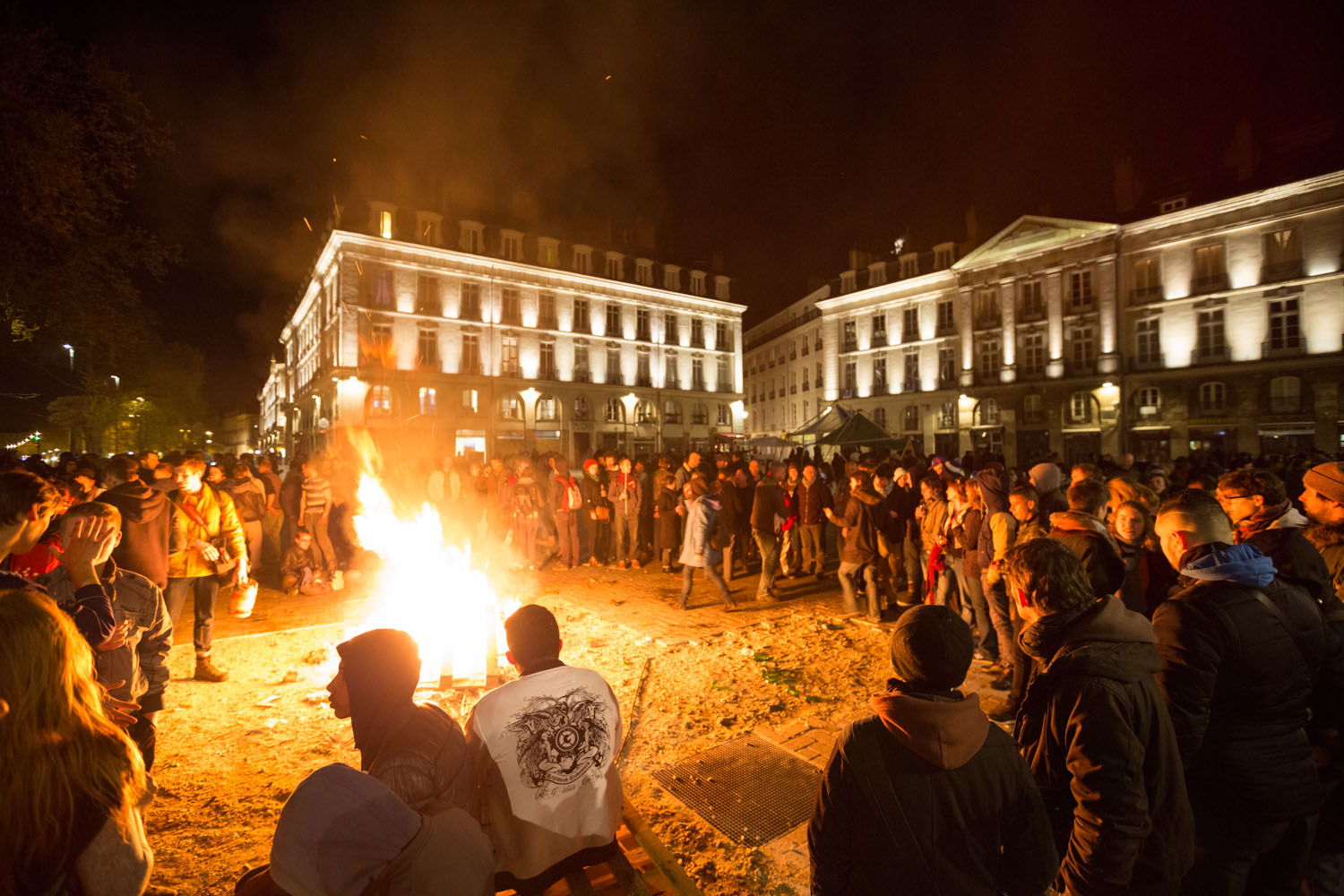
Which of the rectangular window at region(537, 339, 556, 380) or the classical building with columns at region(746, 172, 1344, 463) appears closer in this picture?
the classical building with columns at region(746, 172, 1344, 463)

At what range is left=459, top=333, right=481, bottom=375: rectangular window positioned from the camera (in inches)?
1549

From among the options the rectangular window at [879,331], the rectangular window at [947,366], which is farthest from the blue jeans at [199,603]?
the rectangular window at [879,331]

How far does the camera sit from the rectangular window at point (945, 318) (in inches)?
1668

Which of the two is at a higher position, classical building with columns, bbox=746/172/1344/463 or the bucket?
classical building with columns, bbox=746/172/1344/463

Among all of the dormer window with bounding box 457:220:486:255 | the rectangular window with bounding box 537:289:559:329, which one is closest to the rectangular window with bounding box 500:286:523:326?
the rectangular window with bounding box 537:289:559:329

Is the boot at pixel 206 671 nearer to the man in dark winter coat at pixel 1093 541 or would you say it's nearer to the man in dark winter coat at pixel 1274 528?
the man in dark winter coat at pixel 1093 541

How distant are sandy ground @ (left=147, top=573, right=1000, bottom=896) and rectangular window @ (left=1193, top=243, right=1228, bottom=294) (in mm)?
36498

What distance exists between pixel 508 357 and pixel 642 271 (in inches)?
528

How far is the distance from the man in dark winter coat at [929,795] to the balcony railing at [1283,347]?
130ft

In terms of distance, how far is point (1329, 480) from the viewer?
3332 mm

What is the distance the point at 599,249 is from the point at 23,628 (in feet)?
153

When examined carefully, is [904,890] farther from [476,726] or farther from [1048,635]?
[476,726]

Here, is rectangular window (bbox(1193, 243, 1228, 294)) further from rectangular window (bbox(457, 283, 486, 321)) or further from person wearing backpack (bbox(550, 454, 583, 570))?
rectangular window (bbox(457, 283, 486, 321))

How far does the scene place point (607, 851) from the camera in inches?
109
